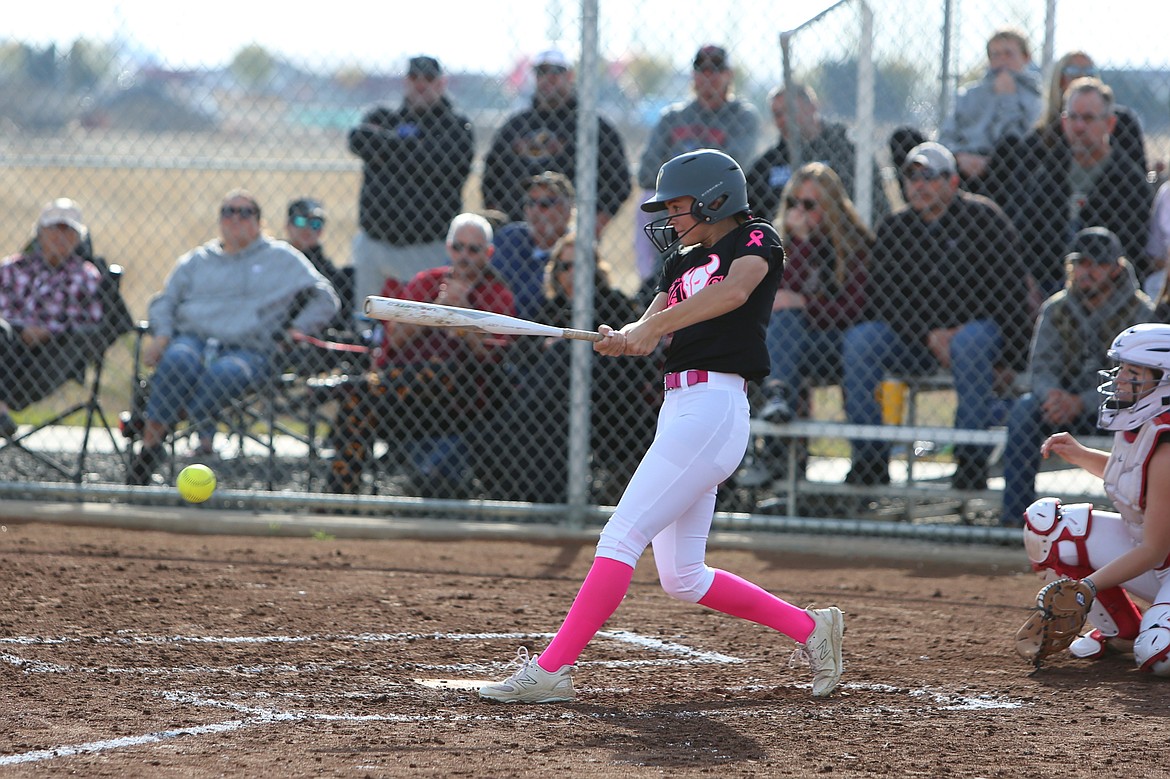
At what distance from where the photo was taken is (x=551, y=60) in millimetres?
8359

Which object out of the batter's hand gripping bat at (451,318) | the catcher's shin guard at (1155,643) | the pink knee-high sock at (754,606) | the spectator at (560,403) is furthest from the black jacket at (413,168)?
the catcher's shin guard at (1155,643)

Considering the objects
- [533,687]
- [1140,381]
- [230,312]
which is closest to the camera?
[533,687]

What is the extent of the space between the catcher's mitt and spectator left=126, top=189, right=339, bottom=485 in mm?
4564

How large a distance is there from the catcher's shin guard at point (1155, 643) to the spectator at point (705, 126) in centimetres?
390

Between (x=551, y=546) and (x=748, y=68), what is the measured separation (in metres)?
2.93

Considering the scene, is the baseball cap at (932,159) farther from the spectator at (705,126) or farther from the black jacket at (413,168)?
the black jacket at (413,168)

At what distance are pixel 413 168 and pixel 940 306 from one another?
3217 mm

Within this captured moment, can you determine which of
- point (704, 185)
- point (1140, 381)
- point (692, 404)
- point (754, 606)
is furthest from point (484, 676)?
point (1140, 381)

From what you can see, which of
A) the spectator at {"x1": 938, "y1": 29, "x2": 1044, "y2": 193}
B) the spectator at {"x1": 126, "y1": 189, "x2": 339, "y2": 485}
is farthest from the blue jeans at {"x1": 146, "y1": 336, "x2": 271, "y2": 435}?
the spectator at {"x1": 938, "y1": 29, "x2": 1044, "y2": 193}

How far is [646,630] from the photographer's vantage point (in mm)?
5453

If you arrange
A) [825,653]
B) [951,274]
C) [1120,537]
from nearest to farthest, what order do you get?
[825,653] < [1120,537] < [951,274]

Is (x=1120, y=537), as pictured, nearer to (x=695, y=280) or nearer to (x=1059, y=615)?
(x=1059, y=615)

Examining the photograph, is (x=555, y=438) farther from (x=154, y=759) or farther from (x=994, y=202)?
(x=154, y=759)

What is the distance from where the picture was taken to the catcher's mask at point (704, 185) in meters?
4.27
